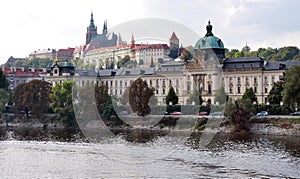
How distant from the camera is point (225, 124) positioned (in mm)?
82625

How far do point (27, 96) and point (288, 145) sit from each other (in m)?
60.2

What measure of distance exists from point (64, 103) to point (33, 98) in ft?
22.7

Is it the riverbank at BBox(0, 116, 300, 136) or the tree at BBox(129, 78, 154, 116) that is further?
the tree at BBox(129, 78, 154, 116)

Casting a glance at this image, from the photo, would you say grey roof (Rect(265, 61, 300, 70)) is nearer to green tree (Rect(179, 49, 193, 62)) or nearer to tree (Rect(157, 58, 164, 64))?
green tree (Rect(179, 49, 193, 62))

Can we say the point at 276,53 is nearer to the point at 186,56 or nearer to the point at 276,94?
the point at 186,56

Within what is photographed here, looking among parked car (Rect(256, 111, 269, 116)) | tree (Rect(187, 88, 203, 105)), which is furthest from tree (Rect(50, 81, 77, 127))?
parked car (Rect(256, 111, 269, 116))

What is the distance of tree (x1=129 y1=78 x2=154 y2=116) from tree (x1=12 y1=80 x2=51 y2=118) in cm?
2013

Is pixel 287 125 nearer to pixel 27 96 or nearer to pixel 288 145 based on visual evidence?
pixel 288 145

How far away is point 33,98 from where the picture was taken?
4158 inches

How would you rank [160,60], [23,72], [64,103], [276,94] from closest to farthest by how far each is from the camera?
[276,94] → [64,103] → [160,60] → [23,72]

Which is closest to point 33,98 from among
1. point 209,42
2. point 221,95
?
point 221,95

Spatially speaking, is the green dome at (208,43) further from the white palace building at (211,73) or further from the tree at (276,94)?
the tree at (276,94)

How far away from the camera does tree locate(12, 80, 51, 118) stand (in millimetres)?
105375

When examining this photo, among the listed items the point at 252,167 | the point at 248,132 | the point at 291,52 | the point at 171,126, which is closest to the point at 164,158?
the point at 252,167
